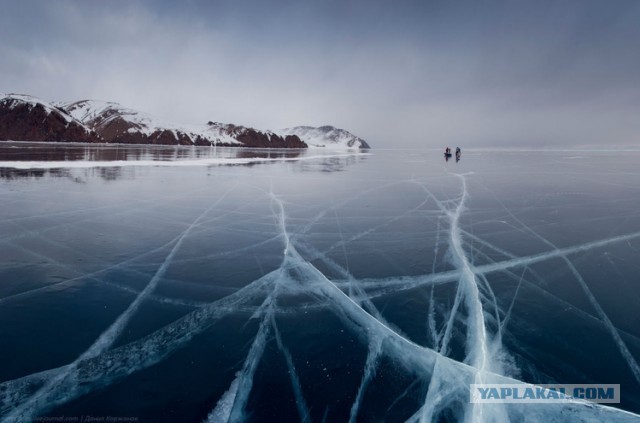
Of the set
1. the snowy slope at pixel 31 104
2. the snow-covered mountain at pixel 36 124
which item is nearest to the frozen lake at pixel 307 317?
the snow-covered mountain at pixel 36 124

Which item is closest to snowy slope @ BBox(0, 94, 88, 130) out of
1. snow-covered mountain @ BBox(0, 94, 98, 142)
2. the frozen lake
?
snow-covered mountain @ BBox(0, 94, 98, 142)

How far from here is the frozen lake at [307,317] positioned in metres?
2.81

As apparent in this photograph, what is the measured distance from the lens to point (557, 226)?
330 inches

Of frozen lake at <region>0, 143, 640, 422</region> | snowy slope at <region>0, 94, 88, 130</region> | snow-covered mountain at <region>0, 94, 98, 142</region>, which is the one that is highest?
snowy slope at <region>0, 94, 88, 130</region>

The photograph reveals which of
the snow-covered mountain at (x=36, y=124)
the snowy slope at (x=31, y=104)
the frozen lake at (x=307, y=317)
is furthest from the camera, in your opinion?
the snowy slope at (x=31, y=104)

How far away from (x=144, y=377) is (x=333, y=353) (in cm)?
180

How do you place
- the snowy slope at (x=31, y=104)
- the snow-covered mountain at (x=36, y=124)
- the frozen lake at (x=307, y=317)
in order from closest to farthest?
the frozen lake at (x=307, y=317) → the snow-covered mountain at (x=36, y=124) → the snowy slope at (x=31, y=104)

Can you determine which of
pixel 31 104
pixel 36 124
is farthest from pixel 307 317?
pixel 31 104

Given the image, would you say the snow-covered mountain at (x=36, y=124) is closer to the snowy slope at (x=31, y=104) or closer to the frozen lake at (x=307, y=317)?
the snowy slope at (x=31, y=104)

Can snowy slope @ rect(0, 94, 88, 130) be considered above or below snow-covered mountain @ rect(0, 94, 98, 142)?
above

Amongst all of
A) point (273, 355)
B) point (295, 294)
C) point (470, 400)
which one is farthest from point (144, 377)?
point (470, 400)

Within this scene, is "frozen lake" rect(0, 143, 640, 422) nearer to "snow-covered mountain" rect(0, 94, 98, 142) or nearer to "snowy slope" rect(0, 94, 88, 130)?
"snow-covered mountain" rect(0, 94, 98, 142)

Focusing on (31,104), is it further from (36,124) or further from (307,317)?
(307,317)

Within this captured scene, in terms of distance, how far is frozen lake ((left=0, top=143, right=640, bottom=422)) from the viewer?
2812 mm
